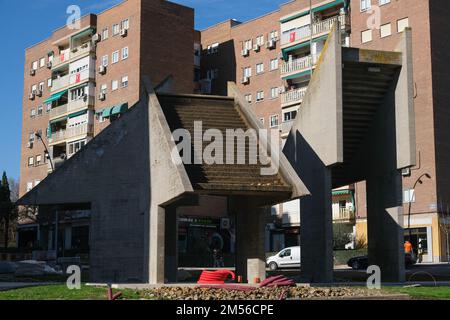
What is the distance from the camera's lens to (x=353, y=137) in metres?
28.9

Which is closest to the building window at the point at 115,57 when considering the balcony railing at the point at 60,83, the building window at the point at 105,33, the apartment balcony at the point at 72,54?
the building window at the point at 105,33

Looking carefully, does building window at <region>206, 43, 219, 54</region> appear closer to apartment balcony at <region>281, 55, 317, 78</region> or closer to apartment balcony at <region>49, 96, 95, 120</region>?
apartment balcony at <region>281, 55, 317, 78</region>

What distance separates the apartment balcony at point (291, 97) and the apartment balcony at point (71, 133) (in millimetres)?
20340

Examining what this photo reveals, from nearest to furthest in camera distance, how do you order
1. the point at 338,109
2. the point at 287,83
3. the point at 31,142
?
the point at 338,109 → the point at 287,83 → the point at 31,142

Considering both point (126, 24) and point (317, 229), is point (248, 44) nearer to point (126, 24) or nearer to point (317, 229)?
point (126, 24)

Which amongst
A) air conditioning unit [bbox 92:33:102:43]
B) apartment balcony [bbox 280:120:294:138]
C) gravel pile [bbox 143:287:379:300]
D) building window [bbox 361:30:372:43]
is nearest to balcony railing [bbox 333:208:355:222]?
apartment balcony [bbox 280:120:294:138]

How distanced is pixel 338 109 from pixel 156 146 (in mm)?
6780

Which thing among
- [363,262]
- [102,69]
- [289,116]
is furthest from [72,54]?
[363,262]

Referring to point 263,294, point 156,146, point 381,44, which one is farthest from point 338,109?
point 381,44

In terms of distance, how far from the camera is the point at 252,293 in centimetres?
1702

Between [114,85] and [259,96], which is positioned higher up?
[114,85]

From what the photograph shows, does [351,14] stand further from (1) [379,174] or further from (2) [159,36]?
(1) [379,174]

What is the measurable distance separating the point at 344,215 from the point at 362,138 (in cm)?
3361

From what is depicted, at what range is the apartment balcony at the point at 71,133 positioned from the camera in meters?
72.9
